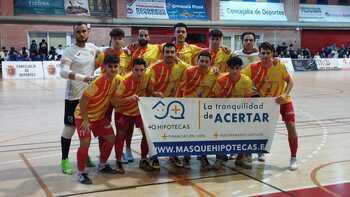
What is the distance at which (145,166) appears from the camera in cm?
649

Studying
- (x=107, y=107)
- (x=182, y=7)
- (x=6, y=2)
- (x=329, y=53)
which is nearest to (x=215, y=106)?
(x=107, y=107)

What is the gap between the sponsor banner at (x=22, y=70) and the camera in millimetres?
24172

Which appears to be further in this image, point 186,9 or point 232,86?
point 186,9

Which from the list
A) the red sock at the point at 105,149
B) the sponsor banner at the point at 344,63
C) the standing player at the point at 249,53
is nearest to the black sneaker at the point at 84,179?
the red sock at the point at 105,149

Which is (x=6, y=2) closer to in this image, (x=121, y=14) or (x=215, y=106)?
(x=121, y=14)

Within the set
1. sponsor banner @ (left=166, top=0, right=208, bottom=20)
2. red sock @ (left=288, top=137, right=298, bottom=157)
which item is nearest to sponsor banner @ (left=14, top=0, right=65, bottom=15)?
sponsor banner @ (left=166, top=0, right=208, bottom=20)

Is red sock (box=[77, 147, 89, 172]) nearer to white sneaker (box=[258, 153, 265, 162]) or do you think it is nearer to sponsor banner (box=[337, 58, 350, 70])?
white sneaker (box=[258, 153, 265, 162])

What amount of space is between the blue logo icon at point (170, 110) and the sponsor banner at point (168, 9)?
27.5m

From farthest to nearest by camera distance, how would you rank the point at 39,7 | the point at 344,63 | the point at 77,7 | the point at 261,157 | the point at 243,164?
the point at 344,63
the point at 77,7
the point at 39,7
the point at 261,157
the point at 243,164

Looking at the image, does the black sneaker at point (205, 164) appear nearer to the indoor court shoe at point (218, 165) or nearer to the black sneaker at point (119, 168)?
the indoor court shoe at point (218, 165)

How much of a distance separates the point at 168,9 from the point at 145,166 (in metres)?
28.7

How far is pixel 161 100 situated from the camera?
20.1ft

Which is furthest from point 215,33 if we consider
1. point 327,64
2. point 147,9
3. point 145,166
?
point 147,9

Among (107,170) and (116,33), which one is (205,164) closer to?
(107,170)
